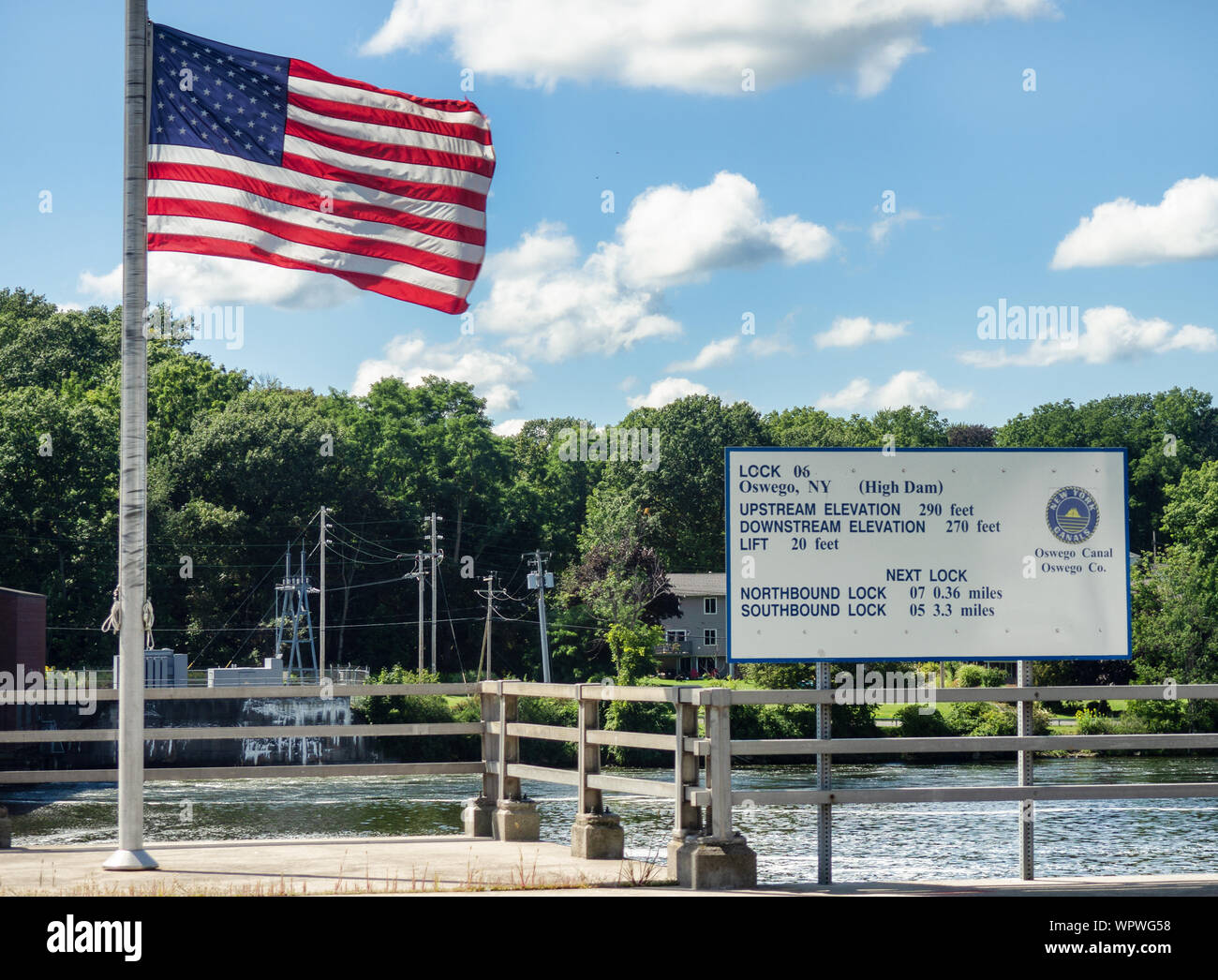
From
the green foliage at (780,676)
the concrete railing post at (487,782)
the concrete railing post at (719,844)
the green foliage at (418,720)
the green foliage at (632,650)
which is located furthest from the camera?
the green foliage at (632,650)

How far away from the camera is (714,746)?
9.55 metres

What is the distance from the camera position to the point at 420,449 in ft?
314

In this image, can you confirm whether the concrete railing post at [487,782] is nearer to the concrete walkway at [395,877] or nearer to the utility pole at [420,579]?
the concrete walkway at [395,877]

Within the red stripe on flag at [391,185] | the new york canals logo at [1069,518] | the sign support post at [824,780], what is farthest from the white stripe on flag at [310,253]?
the new york canals logo at [1069,518]

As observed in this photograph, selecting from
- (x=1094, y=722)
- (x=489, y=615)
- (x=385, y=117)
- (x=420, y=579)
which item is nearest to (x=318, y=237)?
(x=385, y=117)

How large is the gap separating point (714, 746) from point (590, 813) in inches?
75.5

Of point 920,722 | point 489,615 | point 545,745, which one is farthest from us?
point 489,615

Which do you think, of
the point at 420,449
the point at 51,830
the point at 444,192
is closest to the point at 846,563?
the point at 444,192

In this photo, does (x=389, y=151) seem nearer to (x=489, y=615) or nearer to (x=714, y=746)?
(x=714, y=746)

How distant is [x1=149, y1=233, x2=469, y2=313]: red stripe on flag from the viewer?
A: 436 inches

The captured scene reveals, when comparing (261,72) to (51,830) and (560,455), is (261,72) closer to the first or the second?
(51,830)

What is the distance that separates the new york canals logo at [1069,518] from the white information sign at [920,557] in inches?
0.4

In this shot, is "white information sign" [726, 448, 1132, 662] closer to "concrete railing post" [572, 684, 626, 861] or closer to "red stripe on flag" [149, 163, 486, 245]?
"concrete railing post" [572, 684, 626, 861]

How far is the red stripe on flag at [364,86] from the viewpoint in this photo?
11.8 meters
